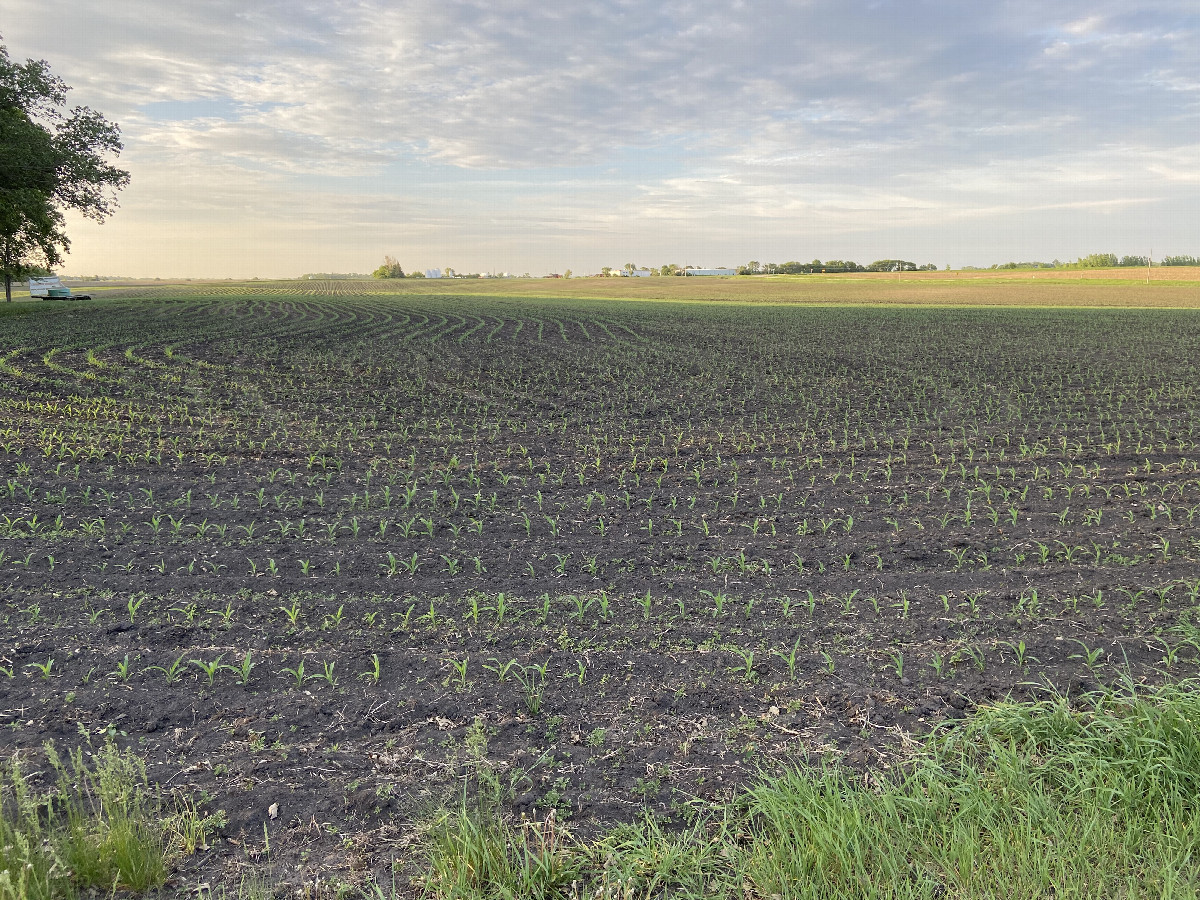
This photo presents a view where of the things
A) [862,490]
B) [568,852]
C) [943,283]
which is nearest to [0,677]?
[568,852]

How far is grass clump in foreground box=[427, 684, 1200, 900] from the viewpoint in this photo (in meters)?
3.14

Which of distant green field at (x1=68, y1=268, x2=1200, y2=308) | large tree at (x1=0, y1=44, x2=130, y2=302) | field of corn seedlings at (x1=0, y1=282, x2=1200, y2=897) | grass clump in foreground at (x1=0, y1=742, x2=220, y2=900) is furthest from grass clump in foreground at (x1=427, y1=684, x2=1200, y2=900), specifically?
distant green field at (x1=68, y1=268, x2=1200, y2=308)

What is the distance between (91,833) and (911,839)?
12.0 feet

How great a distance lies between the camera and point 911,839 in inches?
132

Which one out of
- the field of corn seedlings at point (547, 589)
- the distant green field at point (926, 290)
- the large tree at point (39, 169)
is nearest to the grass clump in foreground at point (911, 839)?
the field of corn seedlings at point (547, 589)

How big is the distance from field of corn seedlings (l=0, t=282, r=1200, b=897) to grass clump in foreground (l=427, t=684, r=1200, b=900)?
0.25m

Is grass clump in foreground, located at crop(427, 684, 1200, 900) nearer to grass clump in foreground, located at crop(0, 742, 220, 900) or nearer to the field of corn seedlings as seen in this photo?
the field of corn seedlings

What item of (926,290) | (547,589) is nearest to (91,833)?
(547,589)

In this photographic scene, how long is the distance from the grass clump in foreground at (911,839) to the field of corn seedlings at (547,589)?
10.0 inches

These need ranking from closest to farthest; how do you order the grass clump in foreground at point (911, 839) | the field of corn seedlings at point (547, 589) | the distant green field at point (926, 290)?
the grass clump in foreground at point (911, 839), the field of corn seedlings at point (547, 589), the distant green field at point (926, 290)

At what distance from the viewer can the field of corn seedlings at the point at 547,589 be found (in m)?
4.10

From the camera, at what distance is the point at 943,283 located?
77062mm

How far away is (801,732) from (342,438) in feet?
30.9

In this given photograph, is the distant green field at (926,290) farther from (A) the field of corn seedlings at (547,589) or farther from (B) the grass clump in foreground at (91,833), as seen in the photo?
(B) the grass clump in foreground at (91,833)
